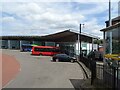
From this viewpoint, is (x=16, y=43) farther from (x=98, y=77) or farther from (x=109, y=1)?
(x=98, y=77)

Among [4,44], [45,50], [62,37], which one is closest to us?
[45,50]

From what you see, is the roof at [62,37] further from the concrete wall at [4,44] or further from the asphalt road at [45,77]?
the asphalt road at [45,77]

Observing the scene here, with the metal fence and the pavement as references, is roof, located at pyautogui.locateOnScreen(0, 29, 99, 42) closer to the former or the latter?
the pavement

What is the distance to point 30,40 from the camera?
304ft

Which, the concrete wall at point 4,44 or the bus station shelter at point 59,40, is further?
the concrete wall at point 4,44

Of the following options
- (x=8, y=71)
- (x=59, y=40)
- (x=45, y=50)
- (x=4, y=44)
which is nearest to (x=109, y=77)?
(x=8, y=71)

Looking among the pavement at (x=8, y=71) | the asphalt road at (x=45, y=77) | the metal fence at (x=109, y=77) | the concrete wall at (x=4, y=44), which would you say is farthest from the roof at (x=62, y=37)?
the metal fence at (x=109, y=77)

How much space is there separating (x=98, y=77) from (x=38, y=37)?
73.2 metres

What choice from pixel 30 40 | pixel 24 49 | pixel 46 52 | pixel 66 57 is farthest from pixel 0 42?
pixel 66 57

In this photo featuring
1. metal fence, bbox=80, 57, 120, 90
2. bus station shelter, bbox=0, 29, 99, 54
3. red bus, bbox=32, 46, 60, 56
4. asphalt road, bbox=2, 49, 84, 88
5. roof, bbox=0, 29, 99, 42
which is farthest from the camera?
red bus, bbox=32, 46, 60, 56

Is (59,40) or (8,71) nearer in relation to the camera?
(8,71)

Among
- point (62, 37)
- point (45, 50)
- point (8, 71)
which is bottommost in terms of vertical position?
point (8, 71)

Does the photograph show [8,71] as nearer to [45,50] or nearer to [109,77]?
[109,77]

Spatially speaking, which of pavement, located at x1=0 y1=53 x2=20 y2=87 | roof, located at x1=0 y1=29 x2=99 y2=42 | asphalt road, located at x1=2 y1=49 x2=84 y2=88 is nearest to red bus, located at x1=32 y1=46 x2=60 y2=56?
roof, located at x1=0 y1=29 x2=99 y2=42
